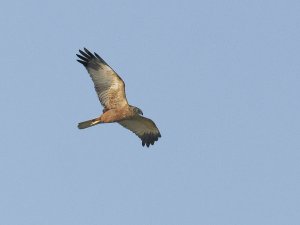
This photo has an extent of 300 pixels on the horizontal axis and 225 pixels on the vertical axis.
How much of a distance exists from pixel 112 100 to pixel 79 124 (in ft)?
5.12

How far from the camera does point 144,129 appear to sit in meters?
22.0

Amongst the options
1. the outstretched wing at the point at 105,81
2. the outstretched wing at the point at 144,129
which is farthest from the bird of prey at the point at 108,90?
the outstretched wing at the point at 144,129

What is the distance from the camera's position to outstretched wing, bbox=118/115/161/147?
21.4 metres

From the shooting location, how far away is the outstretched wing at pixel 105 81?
774 inches

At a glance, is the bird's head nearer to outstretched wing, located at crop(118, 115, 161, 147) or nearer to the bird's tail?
the bird's tail

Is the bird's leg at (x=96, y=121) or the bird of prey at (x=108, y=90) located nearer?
the bird's leg at (x=96, y=121)

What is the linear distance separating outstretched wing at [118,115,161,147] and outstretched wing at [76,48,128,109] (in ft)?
5.26

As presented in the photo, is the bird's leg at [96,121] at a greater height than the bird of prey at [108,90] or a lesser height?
lesser

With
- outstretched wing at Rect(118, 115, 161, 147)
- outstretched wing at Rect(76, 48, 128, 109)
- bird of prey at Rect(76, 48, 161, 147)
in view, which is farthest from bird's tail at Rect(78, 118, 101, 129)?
outstretched wing at Rect(118, 115, 161, 147)

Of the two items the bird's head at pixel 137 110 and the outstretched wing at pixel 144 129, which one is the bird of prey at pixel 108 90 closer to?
the bird's head at pixel 137 110

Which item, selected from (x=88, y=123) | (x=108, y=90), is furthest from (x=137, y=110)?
(x=88, y=123)

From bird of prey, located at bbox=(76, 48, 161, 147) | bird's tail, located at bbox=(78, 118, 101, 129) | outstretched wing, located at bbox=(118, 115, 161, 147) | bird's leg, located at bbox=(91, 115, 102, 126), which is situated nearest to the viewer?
bird's tail, located at bbox=(78, 118, 101, 129)

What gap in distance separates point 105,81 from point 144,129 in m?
2.95

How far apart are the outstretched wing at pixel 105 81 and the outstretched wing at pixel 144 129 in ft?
5.26
